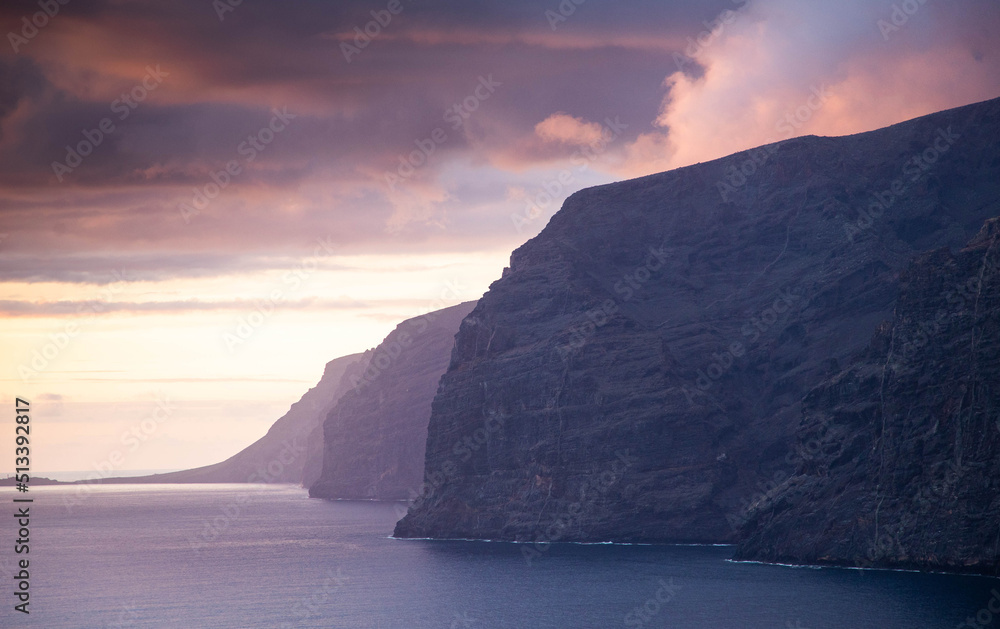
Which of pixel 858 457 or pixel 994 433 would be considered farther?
pixel 858 457

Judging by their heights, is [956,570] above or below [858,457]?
below

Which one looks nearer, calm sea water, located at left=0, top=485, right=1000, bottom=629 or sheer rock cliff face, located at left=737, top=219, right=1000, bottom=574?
calm sea water, located at left=0, top=485, right=1000, bottom=629

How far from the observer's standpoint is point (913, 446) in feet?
431

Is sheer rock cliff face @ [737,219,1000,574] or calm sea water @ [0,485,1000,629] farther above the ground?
sheer rock cliff face @ [737,219,1000,574]

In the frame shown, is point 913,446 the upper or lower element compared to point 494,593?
upper

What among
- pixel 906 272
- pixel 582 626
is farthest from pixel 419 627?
pixel 906 272

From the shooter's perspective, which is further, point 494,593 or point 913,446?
point 913,446

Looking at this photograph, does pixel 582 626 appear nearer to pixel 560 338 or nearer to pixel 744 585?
pixel 744 585

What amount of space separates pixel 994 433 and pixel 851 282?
77988 mm

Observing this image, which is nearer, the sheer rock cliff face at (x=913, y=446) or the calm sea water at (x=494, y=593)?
the calm sea water at (x=494, y=593)

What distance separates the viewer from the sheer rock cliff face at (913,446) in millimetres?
121438

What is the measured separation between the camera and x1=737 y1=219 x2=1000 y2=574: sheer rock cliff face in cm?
12144

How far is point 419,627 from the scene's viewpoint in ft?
356

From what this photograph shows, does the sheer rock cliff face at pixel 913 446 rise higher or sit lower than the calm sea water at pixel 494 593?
higher
